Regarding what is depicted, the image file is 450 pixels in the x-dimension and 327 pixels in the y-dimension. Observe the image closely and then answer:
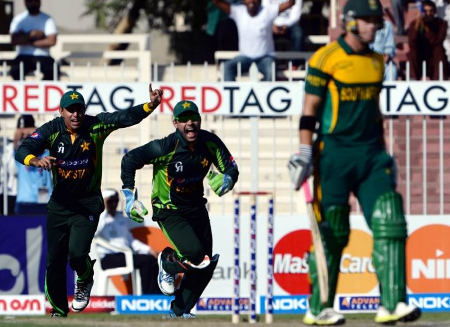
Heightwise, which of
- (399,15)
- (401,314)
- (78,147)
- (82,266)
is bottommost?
(82,266)

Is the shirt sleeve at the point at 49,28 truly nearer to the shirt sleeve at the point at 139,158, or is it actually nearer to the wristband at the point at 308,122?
the shirt sleeve at the point at 139,158

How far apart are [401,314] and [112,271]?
7275 millimetres

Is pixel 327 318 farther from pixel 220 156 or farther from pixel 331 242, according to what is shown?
pixel 220 156

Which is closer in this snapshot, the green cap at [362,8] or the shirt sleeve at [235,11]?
the green cap at [362,8]

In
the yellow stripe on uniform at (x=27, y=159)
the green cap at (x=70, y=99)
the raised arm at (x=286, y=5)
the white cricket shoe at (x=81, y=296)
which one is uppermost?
the raised arm at (x=286, y=5)

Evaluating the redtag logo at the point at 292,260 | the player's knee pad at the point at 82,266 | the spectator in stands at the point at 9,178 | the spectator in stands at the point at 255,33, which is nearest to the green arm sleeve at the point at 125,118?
the player's knee pad at the point at 82,266

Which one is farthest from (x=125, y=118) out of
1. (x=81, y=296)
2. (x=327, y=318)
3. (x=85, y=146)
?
(x=327, y=318)

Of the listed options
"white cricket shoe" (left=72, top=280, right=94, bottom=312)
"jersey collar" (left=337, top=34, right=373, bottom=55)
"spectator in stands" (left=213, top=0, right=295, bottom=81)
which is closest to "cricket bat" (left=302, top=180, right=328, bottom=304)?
"jersey collar" (left=337, top=34, right=373, bottom=55)

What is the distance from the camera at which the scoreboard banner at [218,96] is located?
16828mm

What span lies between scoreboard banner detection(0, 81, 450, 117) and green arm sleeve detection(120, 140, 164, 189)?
3051mm

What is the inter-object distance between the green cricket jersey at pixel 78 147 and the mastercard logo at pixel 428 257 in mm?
4971

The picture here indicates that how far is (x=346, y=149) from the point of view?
414 inches

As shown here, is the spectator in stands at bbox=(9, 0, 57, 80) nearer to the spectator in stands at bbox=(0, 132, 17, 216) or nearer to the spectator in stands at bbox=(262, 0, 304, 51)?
the spectator in stands at bbox=(0, 132, 17, 216)

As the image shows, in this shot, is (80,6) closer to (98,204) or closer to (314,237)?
(98,204)
